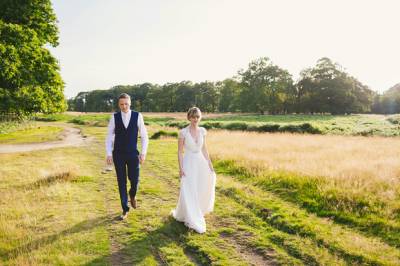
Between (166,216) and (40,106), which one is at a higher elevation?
(40,106)

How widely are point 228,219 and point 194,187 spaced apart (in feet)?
4.29

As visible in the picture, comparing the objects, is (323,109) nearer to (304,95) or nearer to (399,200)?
(304,95)

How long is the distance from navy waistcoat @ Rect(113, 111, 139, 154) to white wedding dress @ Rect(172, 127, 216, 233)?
1052 millimetres

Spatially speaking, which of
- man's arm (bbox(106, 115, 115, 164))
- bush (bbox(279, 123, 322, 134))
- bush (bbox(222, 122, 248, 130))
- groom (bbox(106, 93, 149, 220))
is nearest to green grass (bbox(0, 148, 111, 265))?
groom (bbox(106, 93, 149, 220))

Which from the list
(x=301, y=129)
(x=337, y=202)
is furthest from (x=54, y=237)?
(x=301, y=129)

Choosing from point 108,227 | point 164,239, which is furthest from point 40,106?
point 164,239

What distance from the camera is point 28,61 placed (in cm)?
1666

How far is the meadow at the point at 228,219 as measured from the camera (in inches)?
218

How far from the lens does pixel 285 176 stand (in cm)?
1052

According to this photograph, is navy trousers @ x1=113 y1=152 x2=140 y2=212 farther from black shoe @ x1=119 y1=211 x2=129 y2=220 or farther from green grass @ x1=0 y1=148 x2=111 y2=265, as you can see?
green grass @ x1=0 y1=148 x2=111 y2=265

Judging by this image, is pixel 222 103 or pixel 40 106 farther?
pixel 222 103

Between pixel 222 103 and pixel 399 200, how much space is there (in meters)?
95.2

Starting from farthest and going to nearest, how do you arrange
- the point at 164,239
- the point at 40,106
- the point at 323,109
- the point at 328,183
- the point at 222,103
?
the point at 222,103 → the point at 323,109 → the point at 40,106 → the point at 328,183 → the point at 164,239

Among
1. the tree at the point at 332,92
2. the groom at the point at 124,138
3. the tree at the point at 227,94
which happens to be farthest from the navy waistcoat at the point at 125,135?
the tree at the point at 227,94
